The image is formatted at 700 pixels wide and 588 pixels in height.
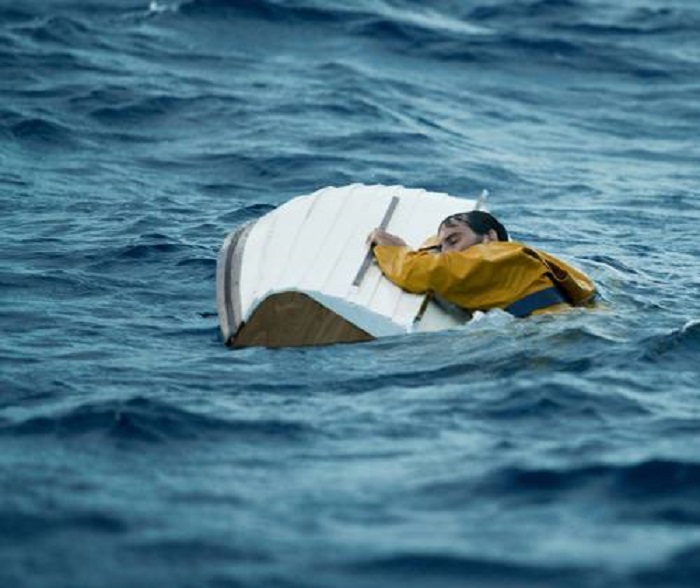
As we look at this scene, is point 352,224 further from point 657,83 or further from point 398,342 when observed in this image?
point 657,83

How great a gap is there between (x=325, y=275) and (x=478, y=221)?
1081 millimetres

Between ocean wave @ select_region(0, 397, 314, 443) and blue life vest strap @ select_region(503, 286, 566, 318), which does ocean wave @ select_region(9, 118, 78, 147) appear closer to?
blue life vest strap @ select_region(503, 286, 566, 318)

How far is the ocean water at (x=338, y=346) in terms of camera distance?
7.45 m

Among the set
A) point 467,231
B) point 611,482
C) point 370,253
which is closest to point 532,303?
point 467,231

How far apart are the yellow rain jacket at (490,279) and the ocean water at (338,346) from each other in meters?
0.24

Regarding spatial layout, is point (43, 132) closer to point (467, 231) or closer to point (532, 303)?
point (467, 231)

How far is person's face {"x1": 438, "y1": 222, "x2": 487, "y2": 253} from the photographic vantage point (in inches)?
450

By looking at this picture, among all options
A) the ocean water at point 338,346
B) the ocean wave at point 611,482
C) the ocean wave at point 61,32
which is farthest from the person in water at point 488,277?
the ocean wave at point 61,32

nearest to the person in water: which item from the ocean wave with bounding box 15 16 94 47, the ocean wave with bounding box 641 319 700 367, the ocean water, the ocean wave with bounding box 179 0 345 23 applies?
the ocean water

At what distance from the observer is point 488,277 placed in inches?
434

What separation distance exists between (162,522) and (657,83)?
14.7 metres

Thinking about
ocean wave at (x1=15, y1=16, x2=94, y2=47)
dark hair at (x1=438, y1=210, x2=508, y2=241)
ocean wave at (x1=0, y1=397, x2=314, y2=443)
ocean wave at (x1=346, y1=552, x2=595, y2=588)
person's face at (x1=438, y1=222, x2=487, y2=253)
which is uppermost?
dark hair at (x1=438, y1=210, x2=508, y2=241)

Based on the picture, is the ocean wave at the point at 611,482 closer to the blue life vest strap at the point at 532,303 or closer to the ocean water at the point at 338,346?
the ocean water at the point at 338,346

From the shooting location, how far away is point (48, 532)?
7453 mm
